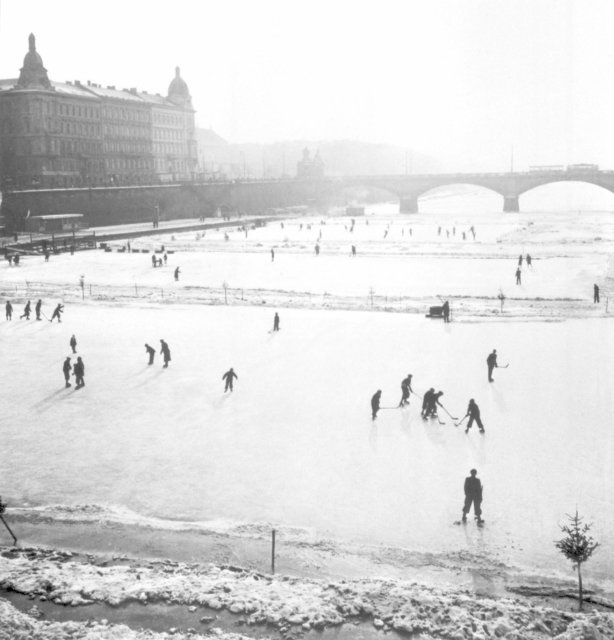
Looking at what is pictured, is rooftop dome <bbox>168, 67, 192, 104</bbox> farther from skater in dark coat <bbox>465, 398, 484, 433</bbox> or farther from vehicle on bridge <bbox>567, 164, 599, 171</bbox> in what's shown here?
skater in dark coat <bbox>465, 398, 484, 433</bbox>

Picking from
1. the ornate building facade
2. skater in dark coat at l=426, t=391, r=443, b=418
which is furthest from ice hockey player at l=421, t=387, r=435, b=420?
the ornate building facade

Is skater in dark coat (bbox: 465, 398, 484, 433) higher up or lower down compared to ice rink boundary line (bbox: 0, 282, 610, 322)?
lower down

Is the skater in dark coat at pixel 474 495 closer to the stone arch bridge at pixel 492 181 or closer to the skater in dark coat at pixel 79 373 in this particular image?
the skater in dark coat at pixel 79 373

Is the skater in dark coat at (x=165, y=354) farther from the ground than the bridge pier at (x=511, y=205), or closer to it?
closer to it

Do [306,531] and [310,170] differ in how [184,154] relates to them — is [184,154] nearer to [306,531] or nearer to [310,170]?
[310,170]

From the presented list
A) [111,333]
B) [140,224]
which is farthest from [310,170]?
[111,333]

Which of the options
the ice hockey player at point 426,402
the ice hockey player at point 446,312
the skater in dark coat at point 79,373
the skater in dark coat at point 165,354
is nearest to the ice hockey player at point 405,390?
the ice hockey player at point 426,402
